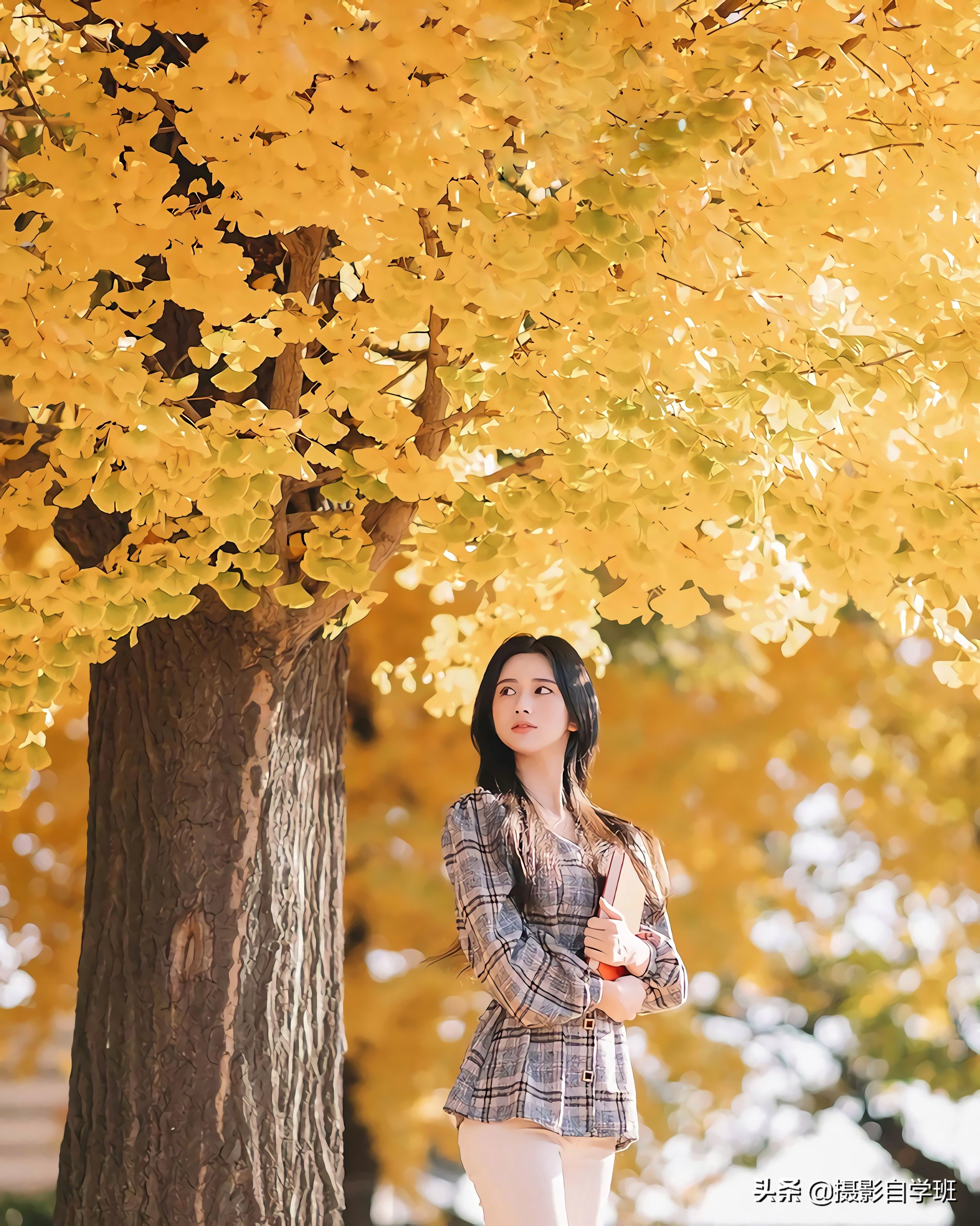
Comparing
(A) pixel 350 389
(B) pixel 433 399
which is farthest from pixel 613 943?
(B) pixel 433 399

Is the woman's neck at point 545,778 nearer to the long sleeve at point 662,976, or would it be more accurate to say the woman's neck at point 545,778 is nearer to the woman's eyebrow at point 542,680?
the woman's eyebrow at point 542,680

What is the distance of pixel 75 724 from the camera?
696 centimetres

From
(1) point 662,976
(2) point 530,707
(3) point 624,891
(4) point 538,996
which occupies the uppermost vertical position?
(2) point 530,707

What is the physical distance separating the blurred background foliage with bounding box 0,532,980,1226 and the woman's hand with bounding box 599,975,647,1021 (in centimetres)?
358

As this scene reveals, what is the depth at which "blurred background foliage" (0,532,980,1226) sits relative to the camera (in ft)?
22.1

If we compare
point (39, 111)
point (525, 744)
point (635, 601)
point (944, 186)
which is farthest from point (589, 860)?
point (39, 111)

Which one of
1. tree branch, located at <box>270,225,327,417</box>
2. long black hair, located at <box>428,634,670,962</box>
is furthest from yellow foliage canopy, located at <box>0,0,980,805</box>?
long black hair, located at <box>428,634,670,962</box>

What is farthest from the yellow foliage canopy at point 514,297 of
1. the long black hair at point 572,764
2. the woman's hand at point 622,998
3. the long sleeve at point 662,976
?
the woman's hand at point 622,998

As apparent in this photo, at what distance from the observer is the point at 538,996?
2572 mm

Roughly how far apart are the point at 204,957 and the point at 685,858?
4.03 metres

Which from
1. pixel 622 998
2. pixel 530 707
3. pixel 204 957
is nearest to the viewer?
pixel 622 998

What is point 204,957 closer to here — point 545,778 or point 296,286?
point 545,778

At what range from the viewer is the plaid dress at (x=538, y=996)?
258cm

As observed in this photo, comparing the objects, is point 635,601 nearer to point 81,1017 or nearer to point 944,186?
point 944,186
